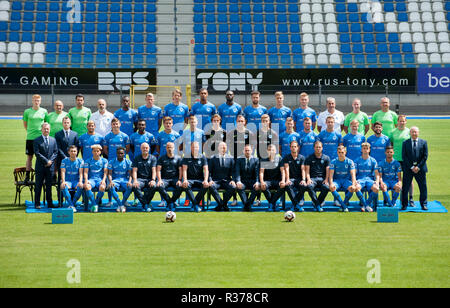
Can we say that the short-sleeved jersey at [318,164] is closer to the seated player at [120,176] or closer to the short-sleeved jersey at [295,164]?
the short-sleeved jersey at [295,164]

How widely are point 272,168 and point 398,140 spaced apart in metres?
2.85

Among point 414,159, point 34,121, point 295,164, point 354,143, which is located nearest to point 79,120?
point 34,121

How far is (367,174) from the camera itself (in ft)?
49.0

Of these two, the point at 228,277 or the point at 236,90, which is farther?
the point at 236,90

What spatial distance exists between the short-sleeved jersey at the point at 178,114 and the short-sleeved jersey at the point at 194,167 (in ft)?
5.36

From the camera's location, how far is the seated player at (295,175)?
14602mm

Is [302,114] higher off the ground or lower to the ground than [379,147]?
higher

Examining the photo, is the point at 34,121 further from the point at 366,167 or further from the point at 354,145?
the point at 366,167

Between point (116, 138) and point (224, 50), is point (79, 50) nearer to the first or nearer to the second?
point (224, 50)

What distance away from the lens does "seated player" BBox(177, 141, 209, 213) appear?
48.0 feet

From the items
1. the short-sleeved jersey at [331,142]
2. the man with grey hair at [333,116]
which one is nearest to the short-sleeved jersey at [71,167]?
the short-sleeved jersey at [331,142]

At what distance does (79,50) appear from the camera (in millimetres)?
40281
